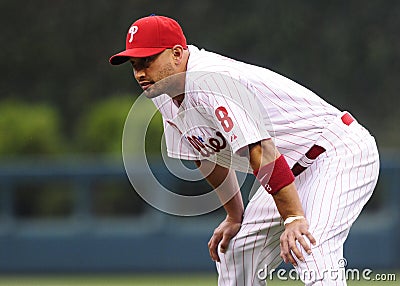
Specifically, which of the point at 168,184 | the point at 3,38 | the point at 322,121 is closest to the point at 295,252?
the point at 322,121

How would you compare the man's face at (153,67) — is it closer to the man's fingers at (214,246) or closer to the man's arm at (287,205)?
the man's arm at (287,205)

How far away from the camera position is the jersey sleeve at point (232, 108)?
3.49 meters

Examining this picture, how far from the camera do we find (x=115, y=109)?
11.5 meters

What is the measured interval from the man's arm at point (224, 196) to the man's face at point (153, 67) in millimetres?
586

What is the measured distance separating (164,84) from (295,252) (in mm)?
816

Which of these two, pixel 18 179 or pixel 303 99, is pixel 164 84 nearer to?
pixel 303 99

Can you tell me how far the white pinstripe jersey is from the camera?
3527mm

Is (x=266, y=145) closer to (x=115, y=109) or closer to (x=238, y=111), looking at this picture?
(x=238, y=111)

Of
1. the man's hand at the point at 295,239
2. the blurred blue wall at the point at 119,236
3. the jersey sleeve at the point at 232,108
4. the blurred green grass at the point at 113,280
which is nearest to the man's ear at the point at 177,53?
the jersey sleeve at the point at 232,108

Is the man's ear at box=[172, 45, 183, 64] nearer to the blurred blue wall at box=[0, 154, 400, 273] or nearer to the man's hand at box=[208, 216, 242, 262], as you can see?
the man's hand at box=[208, 216, 242, 262]

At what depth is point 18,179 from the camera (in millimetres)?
9867

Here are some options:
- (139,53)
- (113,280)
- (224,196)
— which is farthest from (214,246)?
(113,280)

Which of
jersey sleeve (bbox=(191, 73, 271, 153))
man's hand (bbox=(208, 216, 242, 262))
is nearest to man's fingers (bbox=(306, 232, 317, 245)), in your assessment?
jersey sleeve (bbox=(191, 73, 271, 153))

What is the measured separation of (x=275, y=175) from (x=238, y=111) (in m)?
0.27
